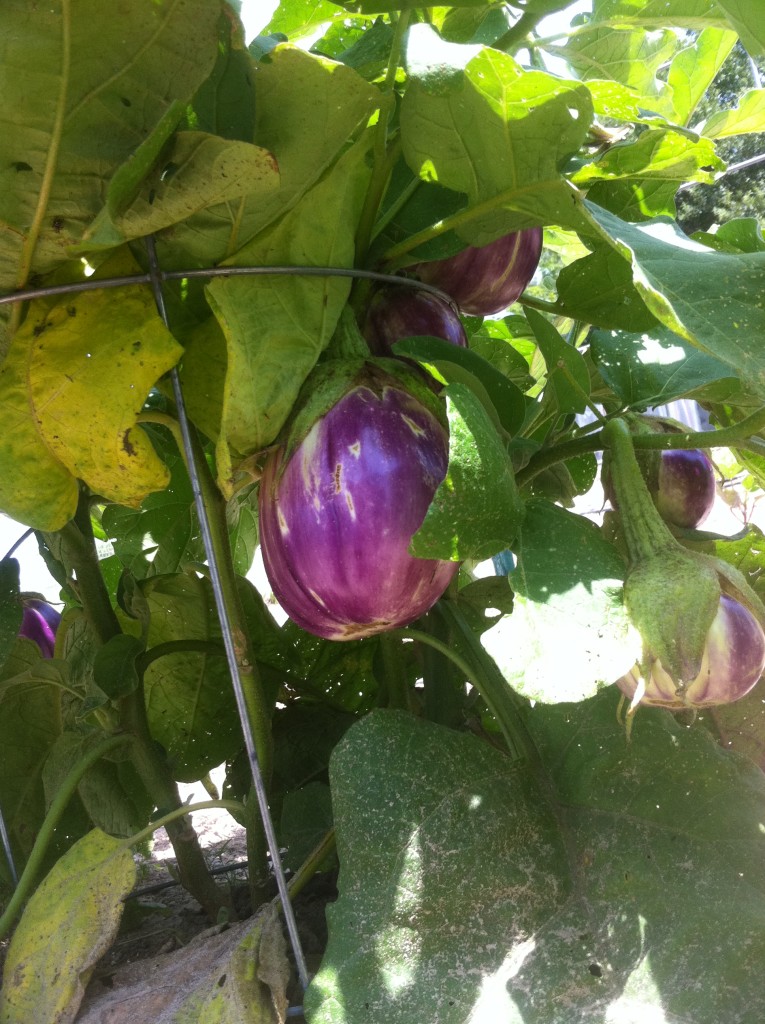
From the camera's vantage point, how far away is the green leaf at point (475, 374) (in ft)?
1.32

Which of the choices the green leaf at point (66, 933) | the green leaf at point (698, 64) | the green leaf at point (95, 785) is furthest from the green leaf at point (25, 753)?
the green leaf at point (698, 64)

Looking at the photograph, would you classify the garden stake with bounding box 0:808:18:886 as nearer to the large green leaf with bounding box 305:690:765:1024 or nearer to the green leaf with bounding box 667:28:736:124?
the large green leaf with bounding box 305:690:765:1024

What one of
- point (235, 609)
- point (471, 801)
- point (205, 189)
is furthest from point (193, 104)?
point (471, 801)

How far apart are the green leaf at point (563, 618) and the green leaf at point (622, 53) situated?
34cm

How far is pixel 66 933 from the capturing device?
472 mm

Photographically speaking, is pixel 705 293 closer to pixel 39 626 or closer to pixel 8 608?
pixel 8 608

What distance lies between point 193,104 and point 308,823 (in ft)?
1.42

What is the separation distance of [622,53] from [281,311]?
350 millimetres

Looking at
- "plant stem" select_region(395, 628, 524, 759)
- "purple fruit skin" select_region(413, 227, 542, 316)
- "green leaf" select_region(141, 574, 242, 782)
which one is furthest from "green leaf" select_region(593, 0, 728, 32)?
"green leaf" select_region(141, 574, 242, 782)

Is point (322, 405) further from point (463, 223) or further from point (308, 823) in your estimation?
point (308, 823)

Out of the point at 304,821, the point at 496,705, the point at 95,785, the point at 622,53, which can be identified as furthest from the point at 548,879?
the point at 622,53

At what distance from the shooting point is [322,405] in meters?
0.41

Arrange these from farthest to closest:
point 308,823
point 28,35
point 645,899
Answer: point 308,823 < point 645,899 < point 28,35

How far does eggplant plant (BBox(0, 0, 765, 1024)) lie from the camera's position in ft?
1.21
